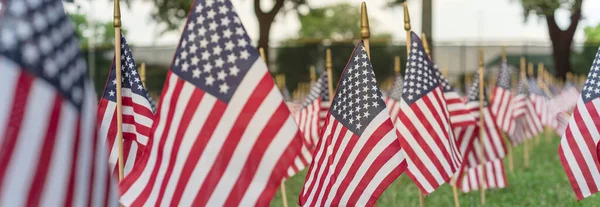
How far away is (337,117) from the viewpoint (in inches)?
272

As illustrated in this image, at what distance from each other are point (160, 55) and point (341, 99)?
36.3 m

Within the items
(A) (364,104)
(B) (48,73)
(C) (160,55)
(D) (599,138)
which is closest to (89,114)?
(B) (48,73)

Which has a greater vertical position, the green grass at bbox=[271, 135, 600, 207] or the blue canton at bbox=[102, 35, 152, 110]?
the blue canton at bbox=[102, 35, 152, 110]

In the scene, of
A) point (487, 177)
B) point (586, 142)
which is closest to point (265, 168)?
point (586, 142)

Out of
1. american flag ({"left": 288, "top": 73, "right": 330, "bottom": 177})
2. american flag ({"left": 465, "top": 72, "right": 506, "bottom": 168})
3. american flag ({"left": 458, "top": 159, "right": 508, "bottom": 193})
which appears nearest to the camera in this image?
american flag ({"left": 288, "top": 73, "right": 330, "bottom": 177})

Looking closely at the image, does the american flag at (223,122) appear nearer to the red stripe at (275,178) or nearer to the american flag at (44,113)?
the red stripe at (275,178)

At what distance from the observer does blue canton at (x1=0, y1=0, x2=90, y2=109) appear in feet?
13.6

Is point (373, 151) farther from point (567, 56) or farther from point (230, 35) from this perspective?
point (567, 56)

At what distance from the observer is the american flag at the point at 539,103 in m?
19.1

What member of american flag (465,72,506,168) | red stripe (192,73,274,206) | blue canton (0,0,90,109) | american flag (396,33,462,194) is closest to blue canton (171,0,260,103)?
red stripe (192,73,274,206)

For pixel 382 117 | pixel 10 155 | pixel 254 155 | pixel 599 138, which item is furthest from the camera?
pixel 599 138

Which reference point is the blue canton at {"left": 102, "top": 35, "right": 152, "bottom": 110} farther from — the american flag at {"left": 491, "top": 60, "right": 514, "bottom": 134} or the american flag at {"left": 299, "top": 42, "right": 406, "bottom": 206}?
the american flag at {"left": 491, "top": 60, "right": 514, "bottom": 134}

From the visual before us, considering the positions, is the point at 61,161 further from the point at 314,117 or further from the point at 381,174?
the point at 314,117

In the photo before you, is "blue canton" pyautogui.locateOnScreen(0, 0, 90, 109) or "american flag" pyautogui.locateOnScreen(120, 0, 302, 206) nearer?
"blue canton" pyautogui.locateOnScreen(0, 0, 90, 109)
